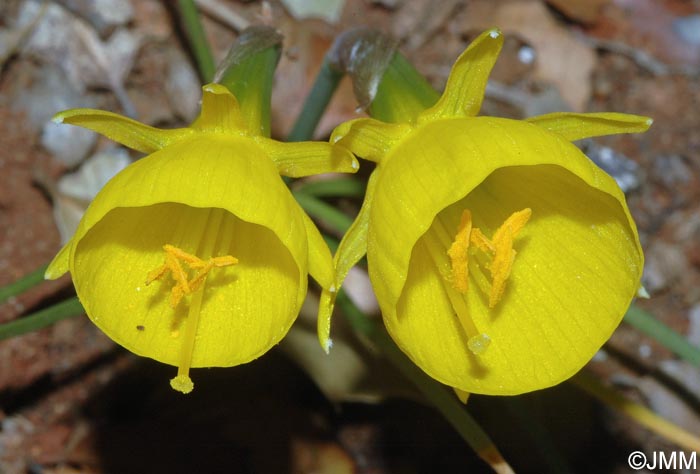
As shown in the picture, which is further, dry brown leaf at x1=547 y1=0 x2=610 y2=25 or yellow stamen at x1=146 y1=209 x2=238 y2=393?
dry brown leaf at x1=547 y1=0 x2=610 y2=25

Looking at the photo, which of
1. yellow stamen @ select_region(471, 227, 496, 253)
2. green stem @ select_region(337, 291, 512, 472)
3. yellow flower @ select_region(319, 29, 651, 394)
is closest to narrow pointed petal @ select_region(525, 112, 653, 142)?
yellow flower @ select_region(319, 29, 651, 394)

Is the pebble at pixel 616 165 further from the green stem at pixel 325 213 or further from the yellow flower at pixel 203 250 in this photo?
the yellow flower at pixel 203 250

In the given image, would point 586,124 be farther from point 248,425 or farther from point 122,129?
point 248,425

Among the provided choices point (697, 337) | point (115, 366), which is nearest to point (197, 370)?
point (115, 366)

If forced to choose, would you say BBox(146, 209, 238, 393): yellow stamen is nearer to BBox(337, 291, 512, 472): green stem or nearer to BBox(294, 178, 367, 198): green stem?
BBox(337, 291, 512, 472): green stem

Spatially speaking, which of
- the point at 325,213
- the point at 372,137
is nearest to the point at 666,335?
the point at 325,213

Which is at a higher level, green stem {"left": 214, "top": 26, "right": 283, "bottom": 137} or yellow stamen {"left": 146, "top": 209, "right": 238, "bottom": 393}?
green stem {"left": 214, "top": 26, "right": 283, "bottom": 137}
